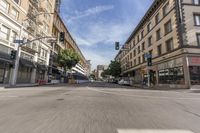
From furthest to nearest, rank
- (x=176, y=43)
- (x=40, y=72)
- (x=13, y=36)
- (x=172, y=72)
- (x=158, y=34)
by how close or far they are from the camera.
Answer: (x=40, y=72), (x=158, y=34), (x=13, y=36), (x=172, y=72), (x=176, y=43)

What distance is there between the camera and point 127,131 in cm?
415

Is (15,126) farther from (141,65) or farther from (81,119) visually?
(141,65)

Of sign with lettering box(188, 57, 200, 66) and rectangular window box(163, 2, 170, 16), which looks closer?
sign with lettering box(188, 57, 200, 66)

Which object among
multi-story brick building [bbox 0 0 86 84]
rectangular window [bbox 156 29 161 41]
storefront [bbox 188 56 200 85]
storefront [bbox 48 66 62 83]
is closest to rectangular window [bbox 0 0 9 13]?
multi-story brick building [bbox 0 0 86 84]

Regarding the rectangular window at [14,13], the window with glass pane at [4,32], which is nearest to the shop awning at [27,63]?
the window with glass pane at [4,32]

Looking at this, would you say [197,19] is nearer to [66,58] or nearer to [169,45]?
[169,45]

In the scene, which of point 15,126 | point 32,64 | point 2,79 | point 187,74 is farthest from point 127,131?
point 32,64

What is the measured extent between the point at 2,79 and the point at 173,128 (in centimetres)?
2618

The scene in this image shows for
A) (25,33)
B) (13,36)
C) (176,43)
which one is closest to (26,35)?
(25,33)

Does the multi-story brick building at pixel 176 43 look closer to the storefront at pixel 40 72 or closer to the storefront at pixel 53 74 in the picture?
the storefront at pixel 40 72

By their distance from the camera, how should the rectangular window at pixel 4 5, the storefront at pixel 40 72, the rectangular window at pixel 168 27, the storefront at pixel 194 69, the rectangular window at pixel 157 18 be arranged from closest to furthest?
the storefront at pixel 194 69 < the rectangular window at pixel 4 5 < the rectangular window at pixel 168 27 < the rectangular window at pixel 157 18 < the storefront at pixel 40 72

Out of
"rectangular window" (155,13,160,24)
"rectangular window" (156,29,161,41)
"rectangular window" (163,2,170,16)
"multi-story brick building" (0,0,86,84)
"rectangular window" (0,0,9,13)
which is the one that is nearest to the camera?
"rectangular window" (0,0,9,13)

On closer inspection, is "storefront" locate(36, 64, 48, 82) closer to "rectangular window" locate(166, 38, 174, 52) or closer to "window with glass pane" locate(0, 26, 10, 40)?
"window with glass pane" locate(0, 26, 10, 40)

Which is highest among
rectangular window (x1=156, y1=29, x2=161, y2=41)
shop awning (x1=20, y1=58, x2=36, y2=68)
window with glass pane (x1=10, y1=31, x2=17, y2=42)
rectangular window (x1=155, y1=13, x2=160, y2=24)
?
rectangular window (x1=155, y1=13, x2=160, y2=24)
